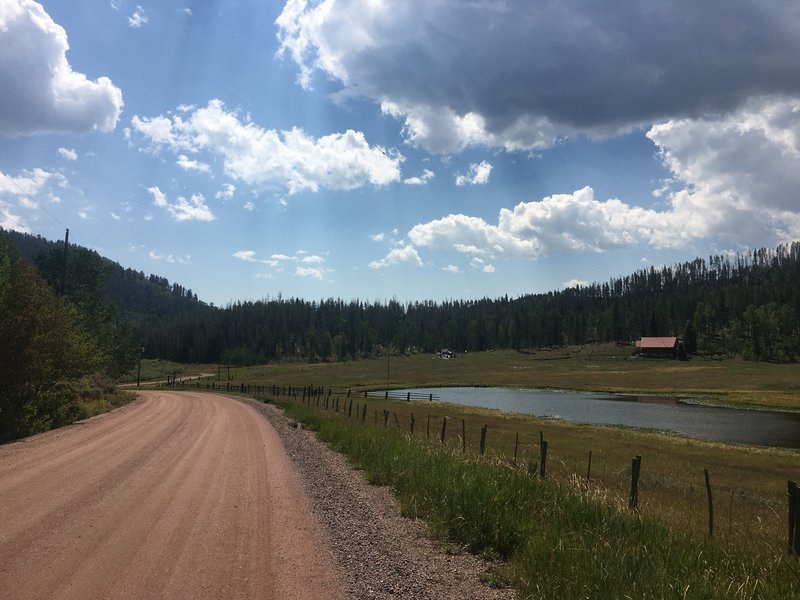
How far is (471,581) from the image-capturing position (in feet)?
22.5

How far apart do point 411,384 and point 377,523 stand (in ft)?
313

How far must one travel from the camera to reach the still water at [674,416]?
130 feet

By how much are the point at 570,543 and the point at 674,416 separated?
169ft

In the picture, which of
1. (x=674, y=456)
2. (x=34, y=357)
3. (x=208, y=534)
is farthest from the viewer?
(x=674, y=456)

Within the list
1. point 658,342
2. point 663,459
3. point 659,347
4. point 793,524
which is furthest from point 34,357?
point 658,342

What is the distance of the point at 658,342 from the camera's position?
153m

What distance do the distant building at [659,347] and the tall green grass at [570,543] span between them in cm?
15681

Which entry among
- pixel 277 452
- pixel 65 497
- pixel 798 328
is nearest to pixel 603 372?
pixel 798 328

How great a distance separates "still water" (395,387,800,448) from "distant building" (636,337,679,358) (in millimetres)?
83518

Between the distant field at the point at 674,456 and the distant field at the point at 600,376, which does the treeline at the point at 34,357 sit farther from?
the distant field at the point at 600,376

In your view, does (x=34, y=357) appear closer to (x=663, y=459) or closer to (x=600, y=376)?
(x=663, y=459)

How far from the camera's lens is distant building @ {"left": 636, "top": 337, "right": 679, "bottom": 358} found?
150 meters

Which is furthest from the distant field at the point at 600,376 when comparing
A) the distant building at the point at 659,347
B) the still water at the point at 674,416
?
the still water at the point at 674,416

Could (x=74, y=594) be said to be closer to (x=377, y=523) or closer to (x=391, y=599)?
(x=391, y=599)
